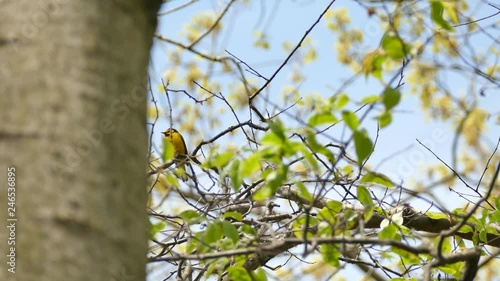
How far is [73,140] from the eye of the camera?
31.9 inches

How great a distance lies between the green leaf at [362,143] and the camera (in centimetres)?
119

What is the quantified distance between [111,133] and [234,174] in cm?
50

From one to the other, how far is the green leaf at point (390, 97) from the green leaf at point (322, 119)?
108mm

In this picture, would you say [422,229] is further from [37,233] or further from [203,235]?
[37,233]

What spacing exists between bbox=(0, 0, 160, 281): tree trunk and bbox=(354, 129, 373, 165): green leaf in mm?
462

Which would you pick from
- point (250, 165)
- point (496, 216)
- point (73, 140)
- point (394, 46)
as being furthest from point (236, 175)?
point (496, 216)

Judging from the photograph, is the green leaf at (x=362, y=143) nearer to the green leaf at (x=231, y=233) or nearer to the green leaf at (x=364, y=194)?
the green leaf at (x=231, y=233)

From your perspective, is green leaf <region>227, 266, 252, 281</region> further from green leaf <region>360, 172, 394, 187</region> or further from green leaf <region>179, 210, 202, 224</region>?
green leaf <region>360, 172, 394, 187</region>

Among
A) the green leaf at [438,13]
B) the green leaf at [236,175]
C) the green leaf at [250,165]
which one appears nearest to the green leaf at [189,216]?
the green leaf at [236,175]

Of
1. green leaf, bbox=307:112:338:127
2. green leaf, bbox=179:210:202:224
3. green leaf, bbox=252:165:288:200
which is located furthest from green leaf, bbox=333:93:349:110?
green leaf, bbox=179:210:202:224

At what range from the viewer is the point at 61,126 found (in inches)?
32.2

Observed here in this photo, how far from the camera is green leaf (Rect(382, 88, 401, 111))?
46.4 inches

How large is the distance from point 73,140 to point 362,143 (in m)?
0.61

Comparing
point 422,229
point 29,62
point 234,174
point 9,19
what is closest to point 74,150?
point 29,62
